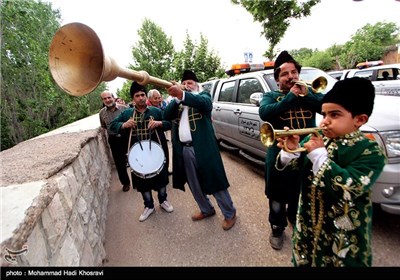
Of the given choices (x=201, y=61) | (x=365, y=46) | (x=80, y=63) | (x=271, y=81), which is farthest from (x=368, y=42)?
(x=80, y=63)

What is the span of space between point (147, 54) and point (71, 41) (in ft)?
78.1

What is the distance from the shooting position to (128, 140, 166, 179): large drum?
2902 mm

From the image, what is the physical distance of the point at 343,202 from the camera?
1.26m

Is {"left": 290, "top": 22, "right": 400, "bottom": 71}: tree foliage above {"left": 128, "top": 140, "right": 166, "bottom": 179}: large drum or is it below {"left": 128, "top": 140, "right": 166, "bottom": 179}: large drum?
above

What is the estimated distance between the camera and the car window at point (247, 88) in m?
3.97

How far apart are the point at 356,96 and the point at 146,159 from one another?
8.08 ft

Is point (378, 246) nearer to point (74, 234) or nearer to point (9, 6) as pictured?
point (74, 234)

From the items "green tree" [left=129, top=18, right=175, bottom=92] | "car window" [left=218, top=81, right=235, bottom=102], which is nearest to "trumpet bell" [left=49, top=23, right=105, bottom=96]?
"car window" [left=218, top=81, right=235, bottom=102]

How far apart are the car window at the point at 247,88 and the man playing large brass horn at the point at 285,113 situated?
1.68 m

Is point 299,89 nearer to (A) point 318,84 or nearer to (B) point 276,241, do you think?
(A) point 318,84

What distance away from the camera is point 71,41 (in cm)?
149

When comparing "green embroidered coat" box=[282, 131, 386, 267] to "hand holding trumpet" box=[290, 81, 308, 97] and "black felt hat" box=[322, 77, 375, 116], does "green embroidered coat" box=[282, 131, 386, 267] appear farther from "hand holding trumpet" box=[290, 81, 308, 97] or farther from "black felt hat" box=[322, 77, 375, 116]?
"hand holding trumpet" box=[290, 81, 308, 97]

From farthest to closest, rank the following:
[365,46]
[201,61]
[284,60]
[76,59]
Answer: [365,46]
[201,61]
[284,60]
[76,59]

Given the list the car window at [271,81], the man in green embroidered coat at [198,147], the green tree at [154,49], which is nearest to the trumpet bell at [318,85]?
the man in green embroidered coat at [198,147]
